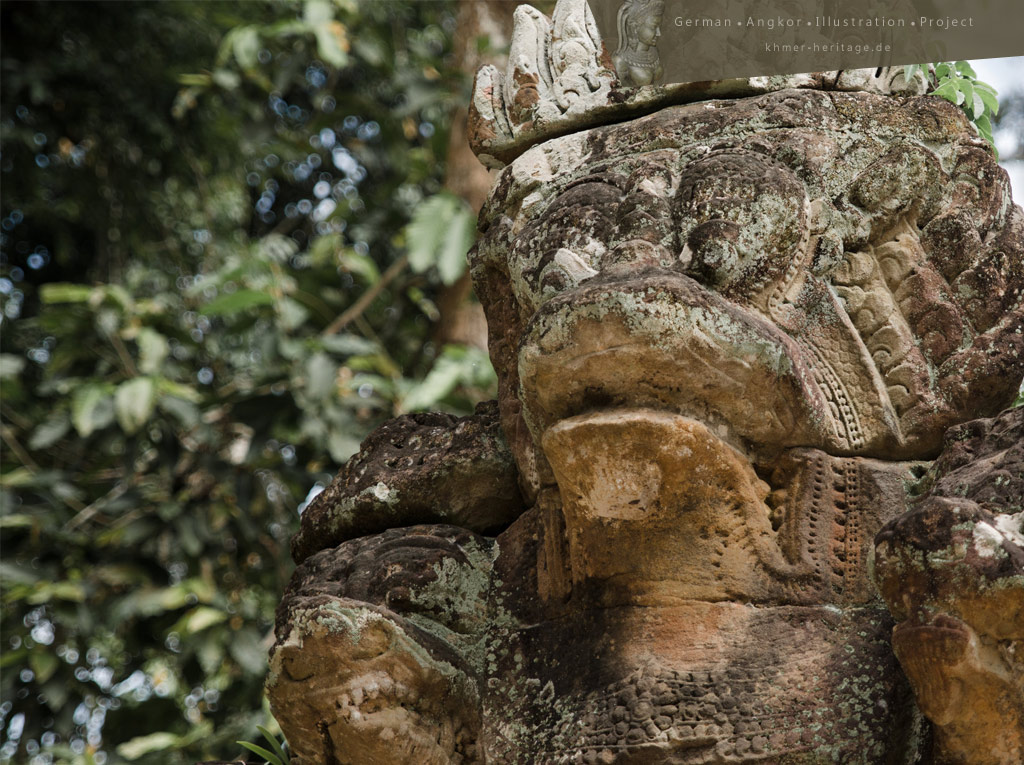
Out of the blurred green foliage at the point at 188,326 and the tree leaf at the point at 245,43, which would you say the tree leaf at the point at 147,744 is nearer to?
the blurred green foliage at the point at 188,326

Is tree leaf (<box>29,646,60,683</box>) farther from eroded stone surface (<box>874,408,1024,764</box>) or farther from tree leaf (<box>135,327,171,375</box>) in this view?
eroded stone surface (<box>874,408,1024,764</box>)

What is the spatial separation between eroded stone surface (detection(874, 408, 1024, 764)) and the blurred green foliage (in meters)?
3.88

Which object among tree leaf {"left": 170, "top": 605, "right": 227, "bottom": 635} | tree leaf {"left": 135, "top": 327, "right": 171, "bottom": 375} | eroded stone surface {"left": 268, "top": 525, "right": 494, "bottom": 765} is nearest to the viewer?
eroded stone surface {"left": 268, "top": 525, "right": 494, "bottom": 765}

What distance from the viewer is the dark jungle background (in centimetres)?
656

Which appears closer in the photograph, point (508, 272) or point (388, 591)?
point (388, 591)

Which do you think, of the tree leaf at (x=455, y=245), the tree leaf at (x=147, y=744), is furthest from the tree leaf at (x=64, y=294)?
the tree leaf at (x=147, y=744)

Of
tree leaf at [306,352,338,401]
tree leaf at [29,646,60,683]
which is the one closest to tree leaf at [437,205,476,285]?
tree leaf at [306,352,338,401]

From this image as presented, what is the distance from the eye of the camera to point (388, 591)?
9.12ft

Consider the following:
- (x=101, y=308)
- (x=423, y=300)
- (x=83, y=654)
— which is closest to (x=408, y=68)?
(x=423, y=300)

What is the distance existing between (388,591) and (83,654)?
14.4ft

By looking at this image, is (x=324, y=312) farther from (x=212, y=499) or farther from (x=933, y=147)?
(x=933, y=147)

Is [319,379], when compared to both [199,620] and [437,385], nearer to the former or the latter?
[437,385]

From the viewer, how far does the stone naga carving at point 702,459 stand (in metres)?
2.50

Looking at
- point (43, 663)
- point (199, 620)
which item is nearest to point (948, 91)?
point (199, 620)
